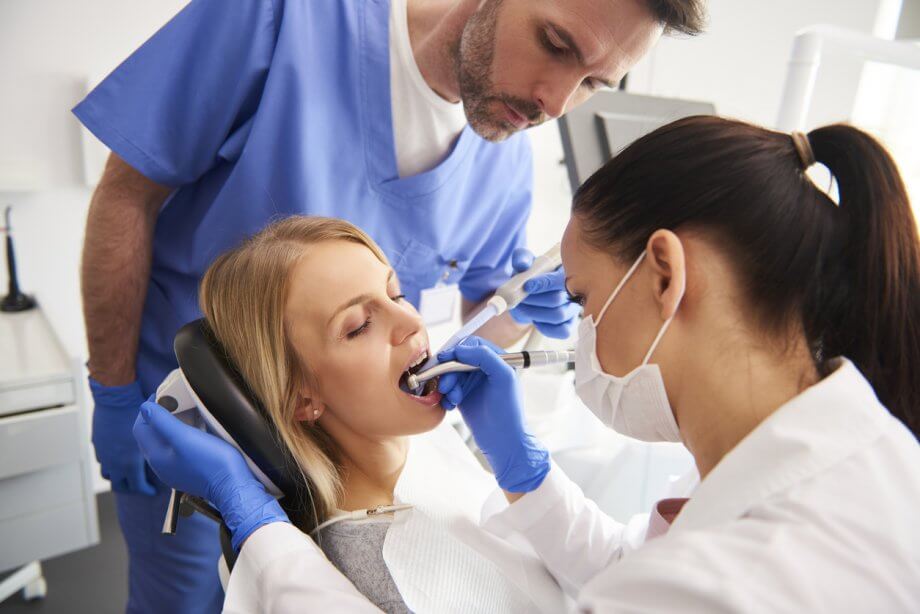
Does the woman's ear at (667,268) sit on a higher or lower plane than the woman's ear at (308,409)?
higher

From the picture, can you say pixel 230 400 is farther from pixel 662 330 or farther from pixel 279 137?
pixel 662 330

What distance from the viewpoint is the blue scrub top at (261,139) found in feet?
3.64

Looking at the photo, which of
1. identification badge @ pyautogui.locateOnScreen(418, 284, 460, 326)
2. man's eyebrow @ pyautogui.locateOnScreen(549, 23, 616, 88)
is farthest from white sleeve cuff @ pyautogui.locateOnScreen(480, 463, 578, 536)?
man's eyebrow @ pyautogui.locateOnScreen(549, 23, 616, 88)

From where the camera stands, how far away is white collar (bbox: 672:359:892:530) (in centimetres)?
60

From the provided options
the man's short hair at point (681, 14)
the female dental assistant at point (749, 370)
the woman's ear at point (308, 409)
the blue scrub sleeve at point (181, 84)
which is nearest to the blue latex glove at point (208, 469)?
the female dental assistant at point (749, 370)

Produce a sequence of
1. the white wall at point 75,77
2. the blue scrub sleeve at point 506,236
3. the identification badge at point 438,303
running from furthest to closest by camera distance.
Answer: the white wall at point 75,77
the blue scrub sleeve at point 506,236
the identification badge at point 438,303

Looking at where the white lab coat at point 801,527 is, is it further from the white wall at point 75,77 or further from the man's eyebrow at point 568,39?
the white wall at point 75,77

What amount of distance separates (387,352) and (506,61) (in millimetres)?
582

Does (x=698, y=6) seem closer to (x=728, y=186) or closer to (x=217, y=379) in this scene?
(x=728, y=186)

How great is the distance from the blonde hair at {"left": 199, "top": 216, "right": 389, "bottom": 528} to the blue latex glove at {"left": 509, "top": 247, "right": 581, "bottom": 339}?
0.44 meters

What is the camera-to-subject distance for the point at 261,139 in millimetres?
1145

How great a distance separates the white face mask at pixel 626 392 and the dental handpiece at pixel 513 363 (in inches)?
4.7

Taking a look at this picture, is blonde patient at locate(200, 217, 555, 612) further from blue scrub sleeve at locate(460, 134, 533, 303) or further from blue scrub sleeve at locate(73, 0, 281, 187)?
blue scrub sleeve at locate(460, 134, 533, 303)

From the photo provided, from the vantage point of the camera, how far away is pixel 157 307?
1.29 m
